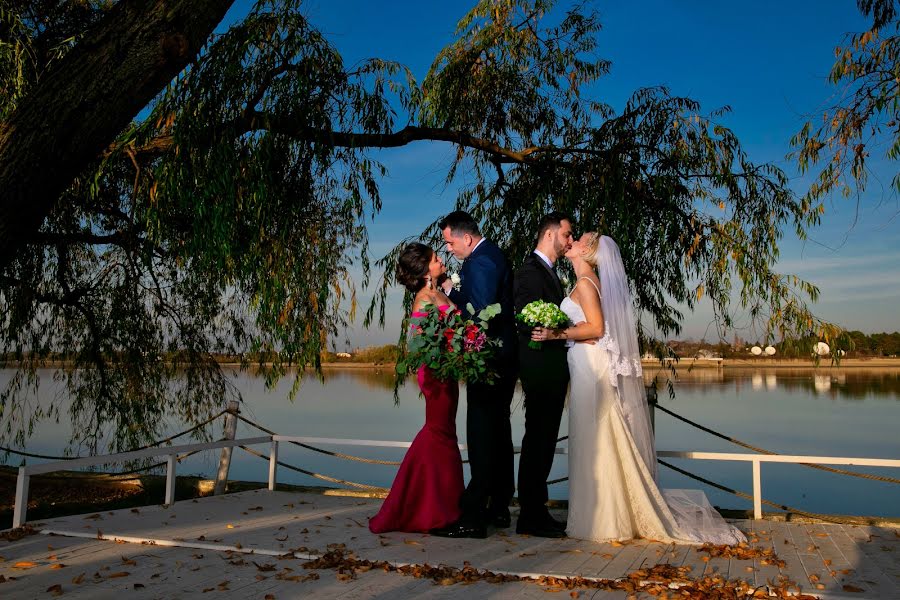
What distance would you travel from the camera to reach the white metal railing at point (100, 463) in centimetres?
467

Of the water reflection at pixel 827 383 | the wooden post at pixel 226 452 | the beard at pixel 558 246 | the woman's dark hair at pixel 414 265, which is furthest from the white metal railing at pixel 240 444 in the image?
the water reflection at pixel 827 383

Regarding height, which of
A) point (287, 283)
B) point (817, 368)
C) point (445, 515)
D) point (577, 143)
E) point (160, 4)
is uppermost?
point (577, 143)

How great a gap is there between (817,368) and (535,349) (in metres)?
2.42

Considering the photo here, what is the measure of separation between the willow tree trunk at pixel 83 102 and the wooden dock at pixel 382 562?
1.67 m

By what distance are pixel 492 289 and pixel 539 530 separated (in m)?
1.50

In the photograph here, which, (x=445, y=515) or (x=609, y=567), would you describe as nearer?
(x=609, y=567)

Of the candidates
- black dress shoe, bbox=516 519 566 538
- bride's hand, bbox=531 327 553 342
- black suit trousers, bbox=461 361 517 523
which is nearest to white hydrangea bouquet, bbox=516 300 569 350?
bride's hand, bbox=531 327 553 342

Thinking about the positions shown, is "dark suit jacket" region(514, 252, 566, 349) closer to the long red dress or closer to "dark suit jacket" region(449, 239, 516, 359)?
"dark suit jacket" region(449, 239, 516, 359)

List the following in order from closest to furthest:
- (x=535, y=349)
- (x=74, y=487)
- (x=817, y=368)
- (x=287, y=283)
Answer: (x=535, y=349)
(x=817, y=368)
(x=287, y=283)
(x=74, y=487)

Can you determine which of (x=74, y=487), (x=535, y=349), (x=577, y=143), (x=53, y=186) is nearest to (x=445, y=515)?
(x=535, y=349)

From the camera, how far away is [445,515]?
4551 millimetres

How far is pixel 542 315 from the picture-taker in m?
4.29

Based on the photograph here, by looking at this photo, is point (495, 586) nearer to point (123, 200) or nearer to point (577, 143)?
point (577, 143)

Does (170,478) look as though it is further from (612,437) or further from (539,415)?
(612,437)
